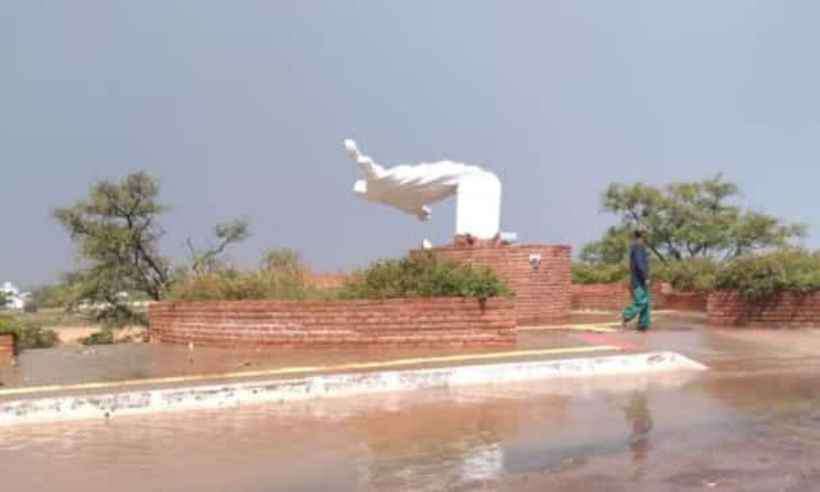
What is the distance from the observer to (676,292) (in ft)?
81.0

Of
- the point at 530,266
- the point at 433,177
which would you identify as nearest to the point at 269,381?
the point at 530,266

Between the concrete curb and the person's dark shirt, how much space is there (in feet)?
10.7

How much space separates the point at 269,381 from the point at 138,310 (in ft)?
70.2

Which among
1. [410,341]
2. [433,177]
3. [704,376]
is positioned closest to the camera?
[704,376]

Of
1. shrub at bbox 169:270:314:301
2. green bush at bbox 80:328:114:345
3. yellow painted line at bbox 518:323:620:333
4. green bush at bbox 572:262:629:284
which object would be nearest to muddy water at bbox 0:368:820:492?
yellow painted line at bbox 518:323:620:333

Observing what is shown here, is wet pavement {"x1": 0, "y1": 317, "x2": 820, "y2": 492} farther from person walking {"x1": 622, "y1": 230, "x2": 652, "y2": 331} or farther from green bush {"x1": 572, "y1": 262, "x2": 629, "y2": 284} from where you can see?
green bush {"x1": 572, "y1": 262, "x2": 629, "y2": 284}

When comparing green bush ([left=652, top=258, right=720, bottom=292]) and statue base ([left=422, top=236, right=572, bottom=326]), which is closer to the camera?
statue base ([left=422, top=236, right=572, bottom=326])

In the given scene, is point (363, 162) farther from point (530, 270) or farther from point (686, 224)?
point (686, 224)

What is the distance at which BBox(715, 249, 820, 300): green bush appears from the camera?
55.0 ft

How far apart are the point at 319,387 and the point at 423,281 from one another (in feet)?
14.1

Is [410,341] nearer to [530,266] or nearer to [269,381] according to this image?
[269,381]

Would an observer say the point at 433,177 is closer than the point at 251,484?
No

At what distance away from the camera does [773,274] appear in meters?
16.8

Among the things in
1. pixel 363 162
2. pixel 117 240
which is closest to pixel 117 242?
pixel 117 240
